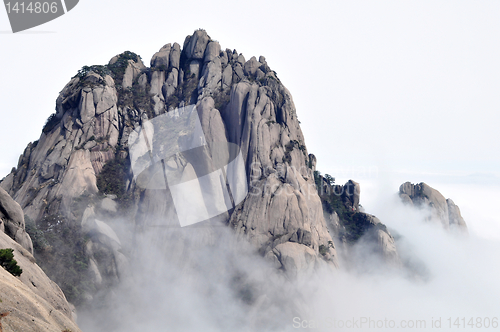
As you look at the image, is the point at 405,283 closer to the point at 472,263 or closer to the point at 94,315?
the point at 472,263

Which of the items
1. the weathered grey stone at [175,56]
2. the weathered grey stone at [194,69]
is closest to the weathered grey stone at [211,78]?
the weathered grey stone at [194,69]

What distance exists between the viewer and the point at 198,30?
97.4 metres

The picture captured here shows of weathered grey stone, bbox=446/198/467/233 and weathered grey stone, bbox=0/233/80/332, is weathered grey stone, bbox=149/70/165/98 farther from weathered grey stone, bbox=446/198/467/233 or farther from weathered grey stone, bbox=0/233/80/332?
weathered grey stone, bbox=446/198/467/233

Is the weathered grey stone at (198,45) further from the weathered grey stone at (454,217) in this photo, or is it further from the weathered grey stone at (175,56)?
the weathered grey stone at (454,217)

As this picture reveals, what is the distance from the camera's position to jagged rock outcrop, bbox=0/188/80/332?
21891mm

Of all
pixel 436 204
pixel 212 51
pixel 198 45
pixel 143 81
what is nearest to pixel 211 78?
pixel 212 51

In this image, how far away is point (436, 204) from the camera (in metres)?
122

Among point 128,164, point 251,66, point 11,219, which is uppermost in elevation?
point 251,66

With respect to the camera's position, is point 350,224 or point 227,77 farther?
point 350,224

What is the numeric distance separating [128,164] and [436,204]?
362 ft

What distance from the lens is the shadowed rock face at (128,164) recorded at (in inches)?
2584

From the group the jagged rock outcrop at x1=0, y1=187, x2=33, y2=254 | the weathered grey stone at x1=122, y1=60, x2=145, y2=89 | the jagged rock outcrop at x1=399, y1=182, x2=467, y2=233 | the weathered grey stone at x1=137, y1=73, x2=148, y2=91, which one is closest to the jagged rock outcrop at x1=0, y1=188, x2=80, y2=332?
the jagged rock outcrop at x1=0, y1=187, x2=33, y2=254

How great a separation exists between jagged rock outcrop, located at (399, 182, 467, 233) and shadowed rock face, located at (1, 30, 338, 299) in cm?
6429

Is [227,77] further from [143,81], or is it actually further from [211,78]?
[143,81]
